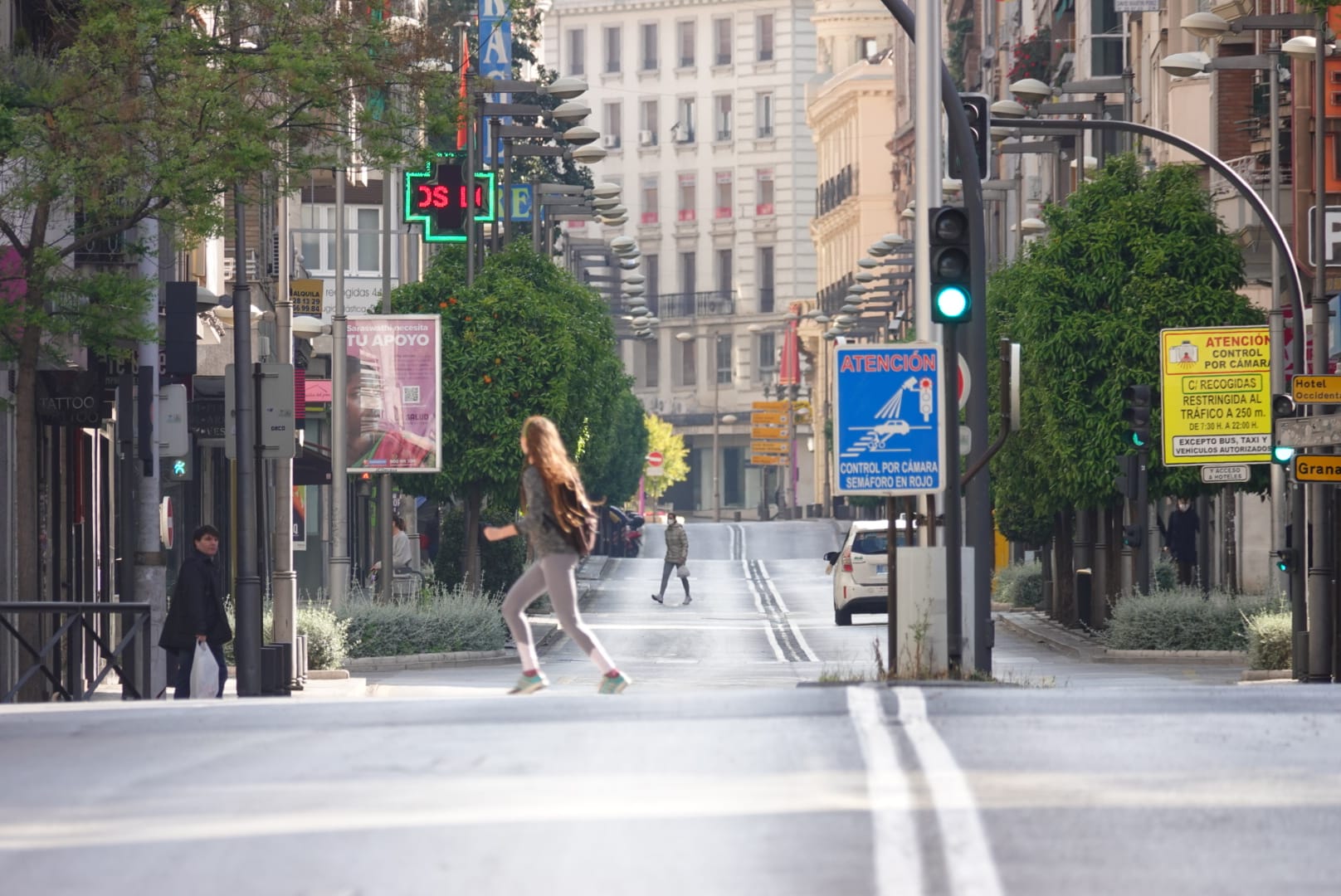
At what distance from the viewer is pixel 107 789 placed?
10469 millimetres

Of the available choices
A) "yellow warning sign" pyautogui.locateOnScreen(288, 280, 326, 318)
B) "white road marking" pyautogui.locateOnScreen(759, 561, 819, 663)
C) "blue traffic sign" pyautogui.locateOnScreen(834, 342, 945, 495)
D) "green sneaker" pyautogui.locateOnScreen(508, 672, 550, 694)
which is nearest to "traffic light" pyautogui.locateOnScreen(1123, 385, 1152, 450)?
"white road marking" pyautogui.locateOnScreen(759, 561, 819, 663)

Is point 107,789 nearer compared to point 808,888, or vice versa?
point 808,888

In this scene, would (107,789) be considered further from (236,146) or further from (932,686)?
(236,146)

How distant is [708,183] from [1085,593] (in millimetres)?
93469

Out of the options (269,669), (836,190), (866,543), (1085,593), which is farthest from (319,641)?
(836,190)

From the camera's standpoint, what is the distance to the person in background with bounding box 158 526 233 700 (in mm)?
23625

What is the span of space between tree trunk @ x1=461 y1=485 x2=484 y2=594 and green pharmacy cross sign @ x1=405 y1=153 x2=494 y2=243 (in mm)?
4420

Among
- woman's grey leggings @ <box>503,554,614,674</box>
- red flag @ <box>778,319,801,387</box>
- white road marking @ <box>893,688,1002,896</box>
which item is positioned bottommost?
white road marking @ <box>893,688,1002,896</box>

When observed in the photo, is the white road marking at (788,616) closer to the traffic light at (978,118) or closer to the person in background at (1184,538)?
the person in background at (1184,538)

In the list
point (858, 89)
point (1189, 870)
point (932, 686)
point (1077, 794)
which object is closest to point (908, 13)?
point (932, 686)

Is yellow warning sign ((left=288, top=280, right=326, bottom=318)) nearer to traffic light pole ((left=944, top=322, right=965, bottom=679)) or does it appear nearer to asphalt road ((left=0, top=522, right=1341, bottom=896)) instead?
traffic light pole ((left=944, top=322, right=965, bottom=679))

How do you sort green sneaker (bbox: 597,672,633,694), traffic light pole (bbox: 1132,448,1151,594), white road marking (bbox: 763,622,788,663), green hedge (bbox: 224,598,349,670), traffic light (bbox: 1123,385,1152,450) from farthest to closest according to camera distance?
1. white road marking (bbox: 763,622,788,663)
2. traffic light pole (bbox: 1132,448,1151,594)
3. traffic light (bbox: 1123,385,1152,450)
4. green hedge (bbox: 224,598,349,670)
5. green sneaker (bbox: 597,672,633,694)

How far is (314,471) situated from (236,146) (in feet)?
Answer: 67.1

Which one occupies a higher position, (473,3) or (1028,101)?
(473,3)
